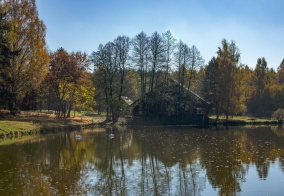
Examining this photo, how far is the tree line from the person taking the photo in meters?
44.0

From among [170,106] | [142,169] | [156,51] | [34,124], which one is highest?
[156,51]

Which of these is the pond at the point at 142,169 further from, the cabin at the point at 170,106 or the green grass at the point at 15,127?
the cabin at the point at 170,106

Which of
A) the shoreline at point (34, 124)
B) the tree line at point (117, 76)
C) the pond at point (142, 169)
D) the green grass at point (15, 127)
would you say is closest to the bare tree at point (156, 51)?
the tree line at point (117, 76)

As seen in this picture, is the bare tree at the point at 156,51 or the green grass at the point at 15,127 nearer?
the green grass at the point at 15,127

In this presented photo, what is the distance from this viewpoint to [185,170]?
1873 centimetres

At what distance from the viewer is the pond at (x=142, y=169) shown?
1450 cm

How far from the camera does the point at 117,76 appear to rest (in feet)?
200

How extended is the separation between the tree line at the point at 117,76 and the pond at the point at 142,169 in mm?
18445

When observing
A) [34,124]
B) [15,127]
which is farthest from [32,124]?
[15,127]

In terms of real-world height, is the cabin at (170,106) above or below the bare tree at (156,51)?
below

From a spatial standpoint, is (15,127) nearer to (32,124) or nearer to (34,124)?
(32,124)

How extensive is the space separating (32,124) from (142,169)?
2576 cm

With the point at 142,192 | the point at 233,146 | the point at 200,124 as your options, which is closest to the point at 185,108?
the point at 200,124

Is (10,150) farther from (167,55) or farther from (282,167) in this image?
(167,55)
